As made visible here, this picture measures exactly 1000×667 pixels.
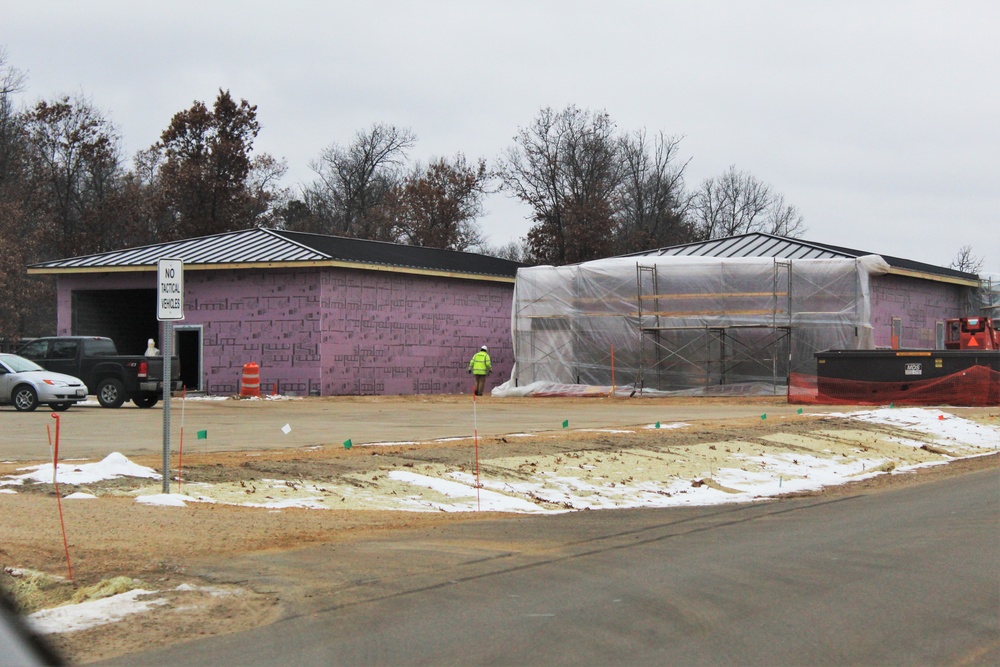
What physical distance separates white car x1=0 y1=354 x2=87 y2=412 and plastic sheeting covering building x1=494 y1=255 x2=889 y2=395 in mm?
17652

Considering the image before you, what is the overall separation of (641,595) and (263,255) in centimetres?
3288

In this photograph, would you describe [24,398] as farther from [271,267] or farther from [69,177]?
[69,177]

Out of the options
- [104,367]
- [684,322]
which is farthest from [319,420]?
[684,322]

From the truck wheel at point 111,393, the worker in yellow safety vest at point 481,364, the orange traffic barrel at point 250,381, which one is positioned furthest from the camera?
the worker in yellow safety vest at point 481,364

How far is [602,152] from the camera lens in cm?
7269

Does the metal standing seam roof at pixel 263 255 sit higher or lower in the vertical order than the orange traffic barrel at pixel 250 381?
higher

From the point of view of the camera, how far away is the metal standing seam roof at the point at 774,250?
44406 mm

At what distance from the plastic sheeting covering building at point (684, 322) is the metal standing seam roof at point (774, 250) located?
4.19 meters

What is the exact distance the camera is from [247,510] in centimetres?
1207

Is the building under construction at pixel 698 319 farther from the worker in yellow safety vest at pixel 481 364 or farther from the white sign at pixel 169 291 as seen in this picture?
the white sign at pixel 169 291

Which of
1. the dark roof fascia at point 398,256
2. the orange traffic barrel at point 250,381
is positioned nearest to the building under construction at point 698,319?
the dark roof fascia at point 398,256

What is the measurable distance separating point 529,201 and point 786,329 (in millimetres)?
34654

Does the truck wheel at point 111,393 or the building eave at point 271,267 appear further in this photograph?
the building eave at point 271,267

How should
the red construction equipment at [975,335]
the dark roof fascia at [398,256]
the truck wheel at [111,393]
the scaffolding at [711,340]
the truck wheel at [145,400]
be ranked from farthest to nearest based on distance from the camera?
the red construction equipment at [975,335] < the dark roof fascia at [398,256] < the scaffolding at [711,340] < the truck wheel at [145,400] < the truck wheel at [111,393]
